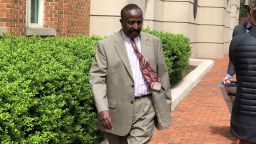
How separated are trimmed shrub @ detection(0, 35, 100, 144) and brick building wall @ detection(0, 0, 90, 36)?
2.10 meters

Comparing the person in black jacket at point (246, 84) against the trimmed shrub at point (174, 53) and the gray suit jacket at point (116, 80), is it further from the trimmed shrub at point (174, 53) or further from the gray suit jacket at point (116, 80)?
the trimmed shrub at point (174, 53)

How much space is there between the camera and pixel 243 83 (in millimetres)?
4051

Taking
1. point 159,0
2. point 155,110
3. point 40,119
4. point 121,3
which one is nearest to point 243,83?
point 155,110

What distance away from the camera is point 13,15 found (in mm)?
8250

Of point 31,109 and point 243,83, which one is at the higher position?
point 243,83

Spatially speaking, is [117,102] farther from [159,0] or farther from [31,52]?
[159,0]

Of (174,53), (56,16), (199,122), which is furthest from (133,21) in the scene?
(174,53)

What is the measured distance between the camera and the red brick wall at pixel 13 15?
799cm

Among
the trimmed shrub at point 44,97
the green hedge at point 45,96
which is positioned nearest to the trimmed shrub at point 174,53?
the green hedge at point 45,96

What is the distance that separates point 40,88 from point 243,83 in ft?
6.05

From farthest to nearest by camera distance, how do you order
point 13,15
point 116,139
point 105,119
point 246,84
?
point 13,15
point 116,139
point 105,119
point 246,84

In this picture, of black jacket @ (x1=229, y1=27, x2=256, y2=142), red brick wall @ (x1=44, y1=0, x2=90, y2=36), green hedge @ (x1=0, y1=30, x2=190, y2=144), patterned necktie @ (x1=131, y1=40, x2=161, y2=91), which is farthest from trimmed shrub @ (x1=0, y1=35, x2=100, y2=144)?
red brick wall @ (x1=44, y1=0, x2=90, y2=36)

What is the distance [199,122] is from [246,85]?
497cm

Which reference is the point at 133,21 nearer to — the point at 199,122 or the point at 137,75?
the point at 137,75
